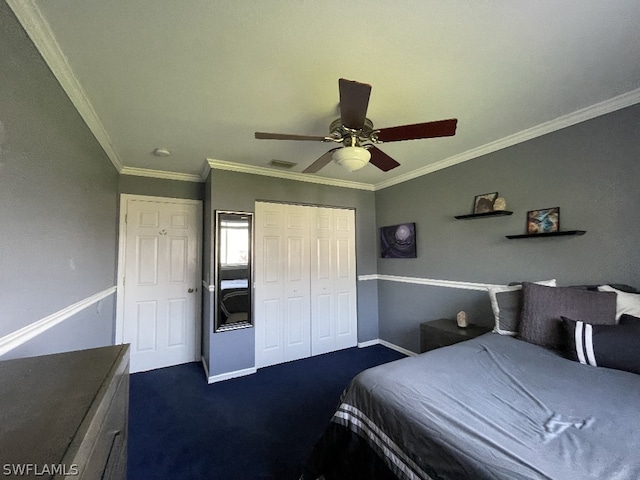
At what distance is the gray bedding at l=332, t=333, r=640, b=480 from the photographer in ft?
2.77

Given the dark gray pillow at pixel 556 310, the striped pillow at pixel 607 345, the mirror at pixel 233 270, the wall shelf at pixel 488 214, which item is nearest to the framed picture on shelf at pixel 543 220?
the wall shelf at pixel 488 214

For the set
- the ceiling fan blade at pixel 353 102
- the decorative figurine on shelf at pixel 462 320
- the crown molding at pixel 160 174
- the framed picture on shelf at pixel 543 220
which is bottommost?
the decorative figurine on shelf at pixel 462 320

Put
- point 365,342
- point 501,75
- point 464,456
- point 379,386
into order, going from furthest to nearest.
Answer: point 365,342 → point 501,75 → point 379,386 → point 464,456

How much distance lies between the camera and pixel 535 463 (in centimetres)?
82

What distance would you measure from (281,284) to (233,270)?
0.64 m

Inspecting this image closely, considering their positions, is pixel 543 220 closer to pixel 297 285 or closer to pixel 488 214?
pixel 488 214

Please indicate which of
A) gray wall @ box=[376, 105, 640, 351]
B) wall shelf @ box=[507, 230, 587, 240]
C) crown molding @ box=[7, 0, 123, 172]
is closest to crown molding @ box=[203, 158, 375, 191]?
gray wall @ box=[376, 105, 640, 351]

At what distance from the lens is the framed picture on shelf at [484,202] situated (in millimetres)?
2630

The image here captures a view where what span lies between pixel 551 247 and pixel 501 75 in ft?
4.93

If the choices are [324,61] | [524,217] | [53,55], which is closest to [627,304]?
[524,217]

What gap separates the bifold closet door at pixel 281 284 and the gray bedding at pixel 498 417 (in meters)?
1.97

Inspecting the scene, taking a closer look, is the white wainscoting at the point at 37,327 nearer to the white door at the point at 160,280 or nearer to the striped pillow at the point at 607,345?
the white door at the point at 160,280

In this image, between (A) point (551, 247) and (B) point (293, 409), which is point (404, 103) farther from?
(B) point (293, 409)

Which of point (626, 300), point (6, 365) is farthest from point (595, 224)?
point (6, 365)
